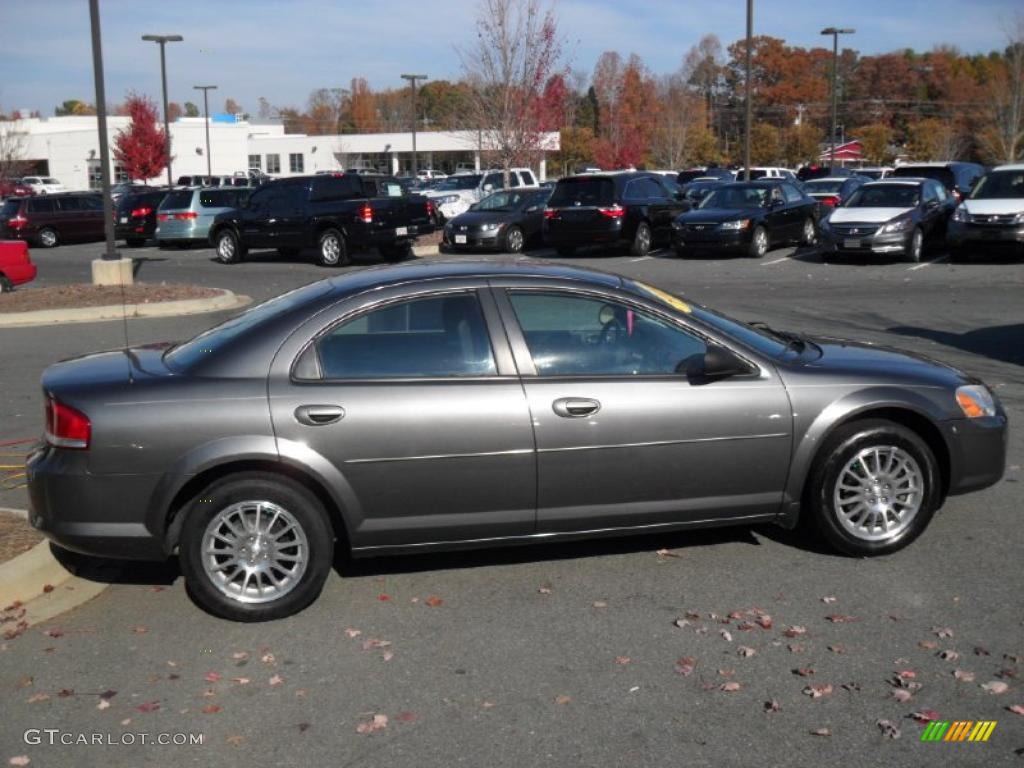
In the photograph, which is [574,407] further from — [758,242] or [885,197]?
[885,197]

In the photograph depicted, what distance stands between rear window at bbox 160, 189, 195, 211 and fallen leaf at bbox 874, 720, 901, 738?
28989 mm

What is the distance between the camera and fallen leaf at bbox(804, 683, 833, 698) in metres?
4.28

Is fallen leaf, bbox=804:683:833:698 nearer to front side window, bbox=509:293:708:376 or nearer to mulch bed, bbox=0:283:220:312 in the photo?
front side window, bbox=509:293:708:376

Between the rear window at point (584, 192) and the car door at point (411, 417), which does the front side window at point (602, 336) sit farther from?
the rear window at point (584, 192)

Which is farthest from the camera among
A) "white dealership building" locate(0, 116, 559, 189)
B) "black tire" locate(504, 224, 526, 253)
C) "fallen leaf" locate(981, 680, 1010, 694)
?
"white dealership building" locate(0, 116, 559, 189)

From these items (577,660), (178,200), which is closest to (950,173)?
(178,200)

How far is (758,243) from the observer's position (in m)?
23.2

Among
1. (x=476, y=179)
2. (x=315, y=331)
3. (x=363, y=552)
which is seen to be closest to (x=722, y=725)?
(x=363, y=552)

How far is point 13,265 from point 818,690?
16.7 metres


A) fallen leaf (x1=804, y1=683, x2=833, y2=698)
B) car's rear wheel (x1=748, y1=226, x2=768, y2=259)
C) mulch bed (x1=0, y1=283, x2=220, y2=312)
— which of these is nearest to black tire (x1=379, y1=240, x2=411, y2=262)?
mulch bed (x1=0, y1=283, x2=220, y2=312)

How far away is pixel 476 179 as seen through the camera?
116 ft

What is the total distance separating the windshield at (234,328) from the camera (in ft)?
17.7

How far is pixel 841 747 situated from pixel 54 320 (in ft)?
45.8

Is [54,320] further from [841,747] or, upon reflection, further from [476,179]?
[476,179]
